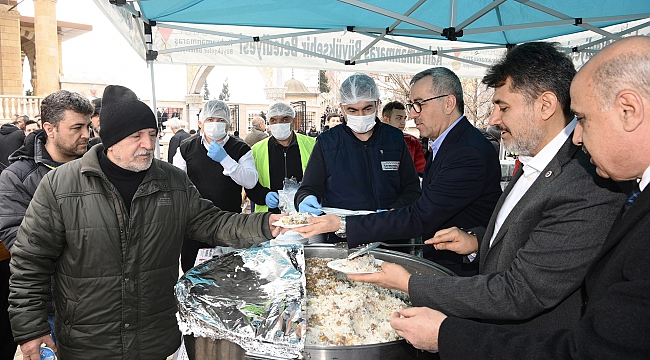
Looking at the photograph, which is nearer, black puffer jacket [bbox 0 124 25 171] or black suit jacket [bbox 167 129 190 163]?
black suit jacket [bbox 167 129 190 163]

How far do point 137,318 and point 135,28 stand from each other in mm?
3281

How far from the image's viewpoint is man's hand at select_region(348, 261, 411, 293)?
160 cm

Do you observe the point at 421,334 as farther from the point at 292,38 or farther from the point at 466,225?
the point at 292,38

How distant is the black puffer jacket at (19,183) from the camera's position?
246 centimetres

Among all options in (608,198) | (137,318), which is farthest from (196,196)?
(608,198)

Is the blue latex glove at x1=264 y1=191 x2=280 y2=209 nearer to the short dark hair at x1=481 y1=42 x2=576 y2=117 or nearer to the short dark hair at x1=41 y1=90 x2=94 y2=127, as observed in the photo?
the short dark hair at x1=41 y1=90 x2=94 y2=127

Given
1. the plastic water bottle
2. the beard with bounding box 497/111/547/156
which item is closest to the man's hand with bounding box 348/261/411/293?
the beard with bounding box 497/111/547/156

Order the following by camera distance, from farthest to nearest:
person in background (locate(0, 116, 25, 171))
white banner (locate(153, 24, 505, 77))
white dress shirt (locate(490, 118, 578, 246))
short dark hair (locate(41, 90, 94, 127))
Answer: person in background (locate(0, 116, 25, 171)), white banner (locate(153, 24, 505, 77)), short dark hair (locate(41, 90, 94, 127)), white dress shirt (locate(490, 118, 578, 246))

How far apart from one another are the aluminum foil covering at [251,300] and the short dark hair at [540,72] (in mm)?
1148

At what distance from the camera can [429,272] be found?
6.61 ft

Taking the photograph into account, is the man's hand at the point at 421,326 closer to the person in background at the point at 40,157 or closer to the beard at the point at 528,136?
the beard at the point at 528,136

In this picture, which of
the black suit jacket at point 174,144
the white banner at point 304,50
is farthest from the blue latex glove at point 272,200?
the black suit jacket at point 174,144

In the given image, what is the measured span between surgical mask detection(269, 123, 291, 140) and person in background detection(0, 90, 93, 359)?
1923mm

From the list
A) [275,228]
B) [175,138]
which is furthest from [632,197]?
[175,138]
